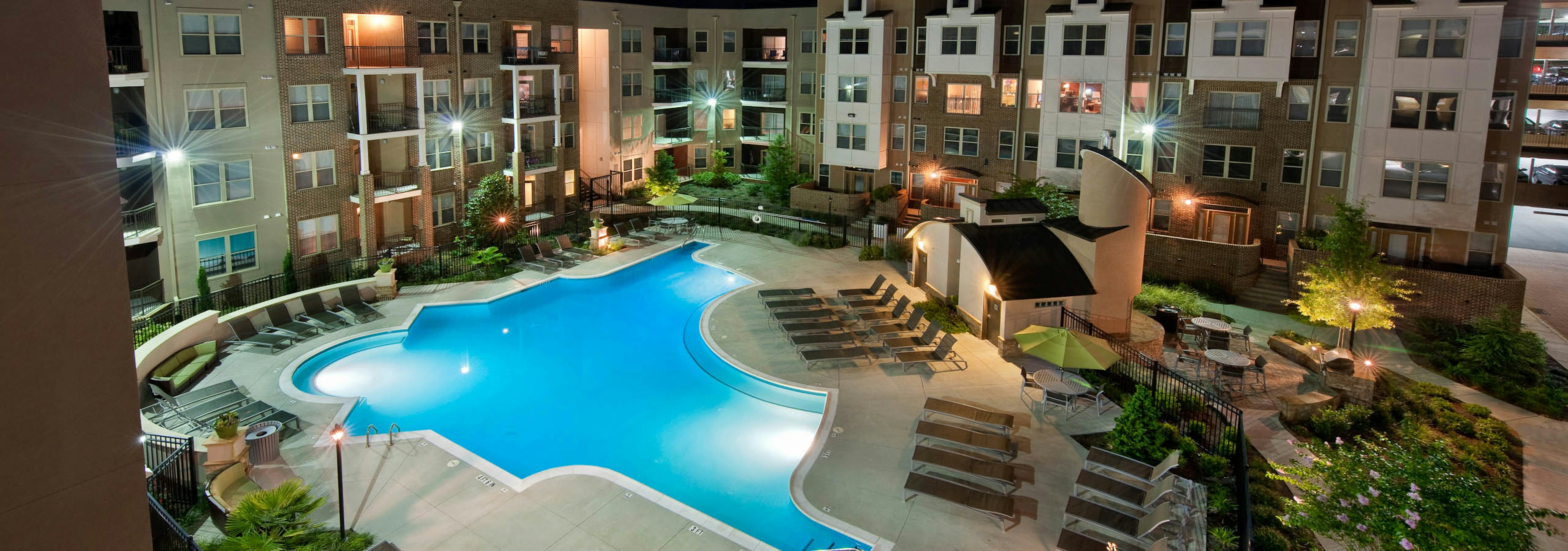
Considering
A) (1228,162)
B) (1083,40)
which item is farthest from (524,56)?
(1228,162)

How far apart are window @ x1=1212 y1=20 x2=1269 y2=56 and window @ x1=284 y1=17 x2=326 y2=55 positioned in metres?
29.1

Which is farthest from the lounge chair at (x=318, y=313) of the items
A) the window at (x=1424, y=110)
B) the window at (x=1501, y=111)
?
the window at (x=1501, y=111)

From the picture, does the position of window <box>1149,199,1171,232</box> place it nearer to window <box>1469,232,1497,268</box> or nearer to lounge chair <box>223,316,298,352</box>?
window <box>1469,232,1497,268</box>

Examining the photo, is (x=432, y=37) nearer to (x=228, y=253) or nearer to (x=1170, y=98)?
(x=228, y=253)

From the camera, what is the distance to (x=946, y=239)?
2752cm

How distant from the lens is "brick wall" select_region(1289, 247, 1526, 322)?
27.6 m

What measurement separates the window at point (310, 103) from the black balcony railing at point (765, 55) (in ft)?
76.1

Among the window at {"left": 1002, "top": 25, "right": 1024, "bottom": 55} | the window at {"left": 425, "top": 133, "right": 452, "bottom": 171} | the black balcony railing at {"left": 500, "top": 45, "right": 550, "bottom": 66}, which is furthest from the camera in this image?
the window at {"left": 1002, "top": 25, "right": 1024, "bottom": 55}

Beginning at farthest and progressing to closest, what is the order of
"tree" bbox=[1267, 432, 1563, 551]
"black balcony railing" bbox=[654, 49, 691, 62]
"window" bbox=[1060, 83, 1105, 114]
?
"black balcony railing" bbox=[654, 49, 691, 62] < "window" bbox=[1060, 83, 1105, 114] < "tree" bbox=[1267, 432, 1563, 551]

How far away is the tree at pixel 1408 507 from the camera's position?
10914 mm

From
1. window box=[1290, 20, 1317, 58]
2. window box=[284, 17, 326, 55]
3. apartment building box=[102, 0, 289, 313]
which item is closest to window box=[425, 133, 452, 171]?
window box=[284, 17, 326, 55]

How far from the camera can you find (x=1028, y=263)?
81.3ft

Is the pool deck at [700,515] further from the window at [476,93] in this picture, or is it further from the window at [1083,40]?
the window at [1083,40]

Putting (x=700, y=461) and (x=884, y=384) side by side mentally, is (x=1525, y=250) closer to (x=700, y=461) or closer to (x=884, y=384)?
(x=884, y=384)
